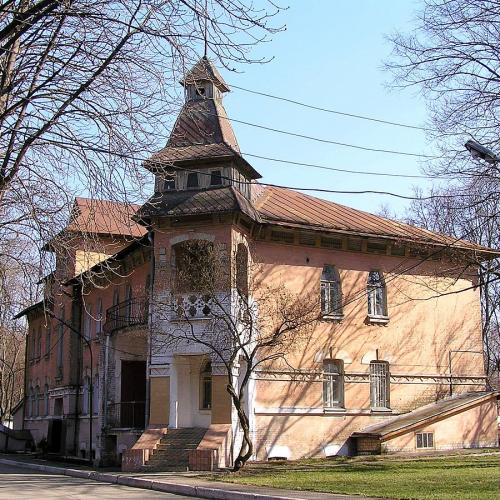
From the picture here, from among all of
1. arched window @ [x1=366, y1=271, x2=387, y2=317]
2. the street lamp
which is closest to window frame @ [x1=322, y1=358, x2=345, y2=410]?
arched window @ [x1=366, y1=271, x2=387, y2=317]

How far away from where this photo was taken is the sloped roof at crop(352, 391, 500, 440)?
26203 millimetres

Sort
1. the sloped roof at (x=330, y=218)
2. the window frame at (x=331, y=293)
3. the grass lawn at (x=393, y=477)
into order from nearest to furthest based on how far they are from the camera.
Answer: the grass lawn at (x=393, y=477) < the sloped roof at (x=330, y=218) < the window frame at (x=331, y=293)

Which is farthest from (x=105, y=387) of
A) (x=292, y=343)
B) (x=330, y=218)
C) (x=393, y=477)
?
(x=393, y=477)

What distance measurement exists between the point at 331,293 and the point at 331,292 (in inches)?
1.6

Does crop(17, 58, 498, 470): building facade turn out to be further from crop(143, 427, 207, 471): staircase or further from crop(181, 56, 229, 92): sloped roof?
crop(181, 56, 229, 92): sloped roof

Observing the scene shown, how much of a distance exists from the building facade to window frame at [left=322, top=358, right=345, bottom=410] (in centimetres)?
6

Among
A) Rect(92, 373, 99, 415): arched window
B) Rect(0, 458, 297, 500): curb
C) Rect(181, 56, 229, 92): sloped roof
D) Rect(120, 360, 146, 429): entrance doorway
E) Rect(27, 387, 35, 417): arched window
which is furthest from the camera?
Rect(27, 387, 35, 417): arched window

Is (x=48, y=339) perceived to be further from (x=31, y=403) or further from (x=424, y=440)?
(x=424, y=440)

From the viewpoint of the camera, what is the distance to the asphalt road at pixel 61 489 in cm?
1716

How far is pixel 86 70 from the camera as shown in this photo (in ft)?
32.3

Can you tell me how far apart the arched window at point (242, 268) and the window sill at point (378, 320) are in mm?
5740

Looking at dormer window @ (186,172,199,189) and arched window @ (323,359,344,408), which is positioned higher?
dormer window @ (186,172,199,189)

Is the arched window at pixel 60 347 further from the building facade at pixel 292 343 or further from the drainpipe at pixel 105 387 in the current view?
the drainpipe at pixel 105 387

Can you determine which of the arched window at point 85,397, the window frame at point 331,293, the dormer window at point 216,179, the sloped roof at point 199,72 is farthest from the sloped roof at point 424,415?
the sloped roof at point 199,72
